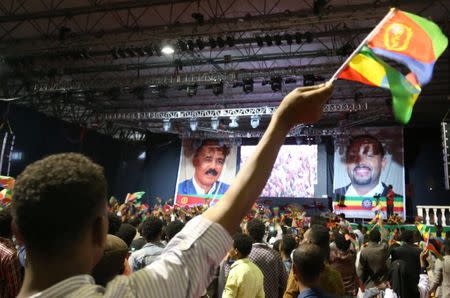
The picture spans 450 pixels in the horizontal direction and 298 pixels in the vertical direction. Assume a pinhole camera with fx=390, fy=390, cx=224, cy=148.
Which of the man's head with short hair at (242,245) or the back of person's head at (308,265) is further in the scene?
the man's head with short hair at (242,245)

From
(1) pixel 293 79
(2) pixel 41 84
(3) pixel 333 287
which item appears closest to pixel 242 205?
(3) pixel 333 287

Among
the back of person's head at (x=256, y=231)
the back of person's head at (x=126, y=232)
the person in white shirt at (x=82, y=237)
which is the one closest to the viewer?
the person in white shirt at (x=82, y=237)

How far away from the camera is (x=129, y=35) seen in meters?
9.59

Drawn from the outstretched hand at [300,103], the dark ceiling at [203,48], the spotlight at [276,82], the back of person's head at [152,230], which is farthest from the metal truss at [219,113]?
the outstretched hand at [300,103]

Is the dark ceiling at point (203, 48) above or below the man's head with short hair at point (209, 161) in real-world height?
above

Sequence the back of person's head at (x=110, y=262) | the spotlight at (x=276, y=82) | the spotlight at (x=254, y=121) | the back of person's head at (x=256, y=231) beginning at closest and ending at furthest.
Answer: the back of person's head at (x=110, y=262), the back of person's head at (x=256, y=231), the spotlight at (x=276, y=82), the spotlight at (x=254, y=121)

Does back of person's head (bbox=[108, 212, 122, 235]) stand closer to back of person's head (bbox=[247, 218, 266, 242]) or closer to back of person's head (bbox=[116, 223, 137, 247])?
back of person's head (bbox=[116, 223, 137, 247])

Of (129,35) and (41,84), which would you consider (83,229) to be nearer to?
(129,35)

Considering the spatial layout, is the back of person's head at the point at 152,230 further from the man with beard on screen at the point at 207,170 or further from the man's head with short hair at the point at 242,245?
the man with beard on screen at the point at 207,170

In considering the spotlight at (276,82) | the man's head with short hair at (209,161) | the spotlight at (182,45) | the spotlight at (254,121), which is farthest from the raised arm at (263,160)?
the man's head with short hair at (209,161)

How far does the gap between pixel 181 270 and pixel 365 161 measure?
14516 mm

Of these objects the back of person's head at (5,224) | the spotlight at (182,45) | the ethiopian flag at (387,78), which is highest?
the spotlight at (182,45)

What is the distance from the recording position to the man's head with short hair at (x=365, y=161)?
1407cm

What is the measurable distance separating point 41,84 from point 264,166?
12.5 meters
